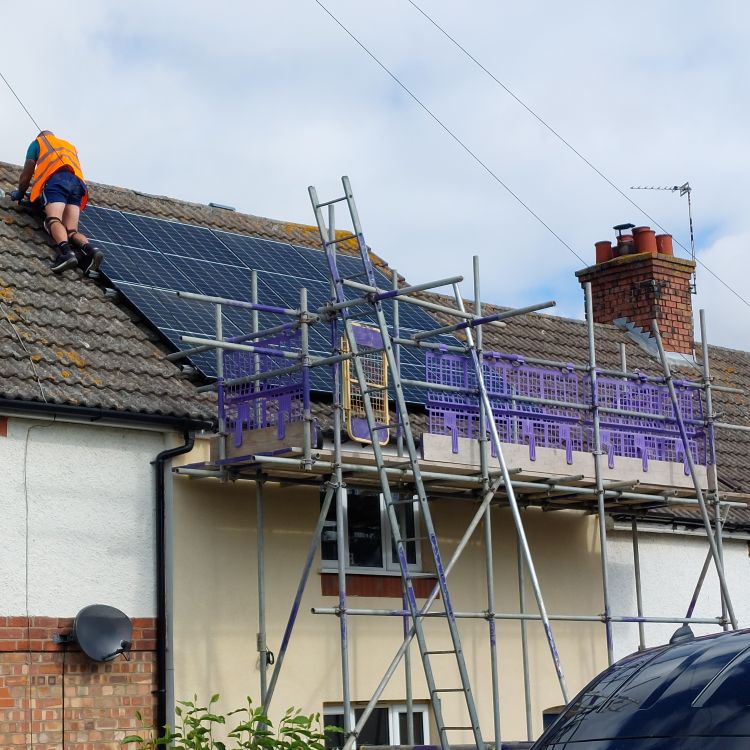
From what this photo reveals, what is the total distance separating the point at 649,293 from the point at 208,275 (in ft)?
28.1

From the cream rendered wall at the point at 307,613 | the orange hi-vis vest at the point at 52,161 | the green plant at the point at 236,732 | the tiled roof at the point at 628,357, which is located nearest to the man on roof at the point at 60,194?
the orange hi-vis vest at the point at 52,161

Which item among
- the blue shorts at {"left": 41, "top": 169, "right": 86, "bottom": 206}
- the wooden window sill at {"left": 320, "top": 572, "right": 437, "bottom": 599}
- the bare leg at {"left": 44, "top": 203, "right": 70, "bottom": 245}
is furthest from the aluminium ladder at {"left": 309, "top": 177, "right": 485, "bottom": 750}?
the blue shorts at {"left": 41, "top": 169, "right": 86, "bottom": 206}

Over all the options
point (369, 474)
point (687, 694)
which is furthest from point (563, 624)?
point (687, 694)

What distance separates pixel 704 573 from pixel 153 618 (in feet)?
19.6

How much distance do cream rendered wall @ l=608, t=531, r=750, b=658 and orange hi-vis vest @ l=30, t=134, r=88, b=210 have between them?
6.87m

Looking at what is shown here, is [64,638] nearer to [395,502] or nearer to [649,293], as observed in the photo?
[395,502]

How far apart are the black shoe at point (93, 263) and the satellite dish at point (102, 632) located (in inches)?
148

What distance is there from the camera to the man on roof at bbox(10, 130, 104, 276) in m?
14.5

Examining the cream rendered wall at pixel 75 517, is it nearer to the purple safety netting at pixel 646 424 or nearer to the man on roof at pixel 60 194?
the man on roof at pixel 60 194

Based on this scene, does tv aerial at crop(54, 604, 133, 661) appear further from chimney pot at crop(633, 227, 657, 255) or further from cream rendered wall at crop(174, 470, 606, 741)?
chimney pot at crop(633, 227, 657, 255)

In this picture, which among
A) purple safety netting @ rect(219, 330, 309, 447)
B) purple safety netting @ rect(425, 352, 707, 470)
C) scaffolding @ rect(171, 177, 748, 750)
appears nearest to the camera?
scaffolding @ rect(171, 177, 748, 750)

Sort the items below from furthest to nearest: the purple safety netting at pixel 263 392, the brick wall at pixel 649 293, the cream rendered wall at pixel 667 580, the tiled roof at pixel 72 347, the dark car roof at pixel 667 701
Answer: the brick wall at pixel 649 293, the cream rendered wall at pixel 667 580, the purple safety netting at pixel 263 392, the tiled roof at pixel 72 347, the dark car roof at pixel 667 701

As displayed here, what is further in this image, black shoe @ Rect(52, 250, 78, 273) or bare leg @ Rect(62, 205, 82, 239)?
bare leg @ Rect(62, 205, 82, 239)

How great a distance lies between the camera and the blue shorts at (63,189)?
1500cm
